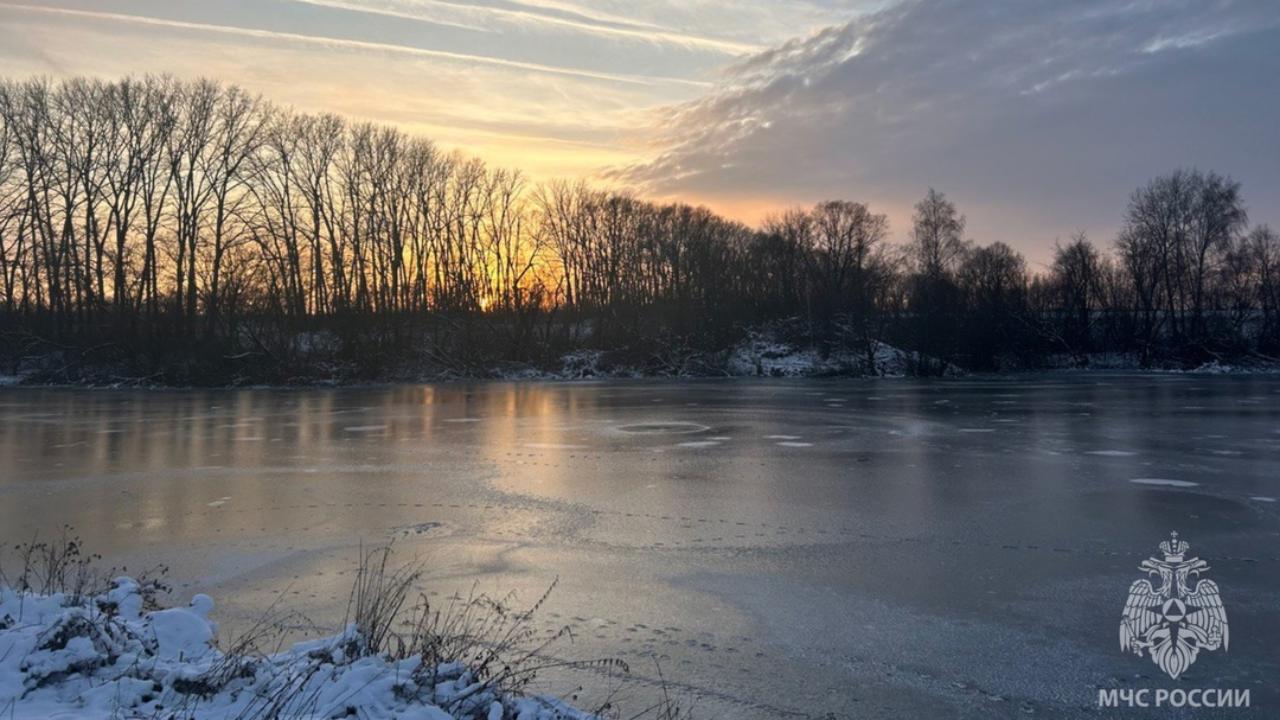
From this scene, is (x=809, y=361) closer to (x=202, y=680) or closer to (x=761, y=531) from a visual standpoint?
(x=761, y=531)

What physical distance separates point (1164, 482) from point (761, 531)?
21.7 feet

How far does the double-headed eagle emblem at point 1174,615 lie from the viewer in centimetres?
576

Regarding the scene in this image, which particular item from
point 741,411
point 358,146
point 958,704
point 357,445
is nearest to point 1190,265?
point 741,411

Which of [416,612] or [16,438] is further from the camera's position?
[16,438]

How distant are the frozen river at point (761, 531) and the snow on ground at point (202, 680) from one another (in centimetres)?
110

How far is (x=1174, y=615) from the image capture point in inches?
266

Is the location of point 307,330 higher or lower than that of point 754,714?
higher

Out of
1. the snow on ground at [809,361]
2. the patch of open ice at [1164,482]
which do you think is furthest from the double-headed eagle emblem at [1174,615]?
the snow on ground at [809,361]

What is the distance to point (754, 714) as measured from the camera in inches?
189

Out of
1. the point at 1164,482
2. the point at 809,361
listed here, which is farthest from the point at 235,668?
the point at 809,361

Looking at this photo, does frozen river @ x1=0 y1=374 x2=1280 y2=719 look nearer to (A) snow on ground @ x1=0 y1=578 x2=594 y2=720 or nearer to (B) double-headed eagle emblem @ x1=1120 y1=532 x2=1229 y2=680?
(B) double-headed eagle emblem @ x1=1120 y1=532 x2=1229 y2=680

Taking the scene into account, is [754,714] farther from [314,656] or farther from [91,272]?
[91,272]

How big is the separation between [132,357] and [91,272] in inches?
359

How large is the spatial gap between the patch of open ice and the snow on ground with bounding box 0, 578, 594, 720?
10.5 meters
